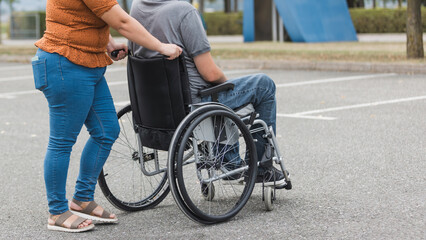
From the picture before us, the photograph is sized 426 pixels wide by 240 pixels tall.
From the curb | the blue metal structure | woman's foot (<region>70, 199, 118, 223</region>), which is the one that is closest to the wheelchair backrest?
woman's foot (<region>70, 199, 118, 223</region>)

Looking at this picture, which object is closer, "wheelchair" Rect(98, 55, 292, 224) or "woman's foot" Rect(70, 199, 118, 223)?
"wheelchair" Rect(98, 55, 292, 224)

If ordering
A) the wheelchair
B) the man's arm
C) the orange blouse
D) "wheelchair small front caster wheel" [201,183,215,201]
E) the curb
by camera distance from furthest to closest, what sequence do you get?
the curb → "wheelchair small front caster wheel" [201,183,215,201] → the man's arm → the wheelchair → the orange blouse

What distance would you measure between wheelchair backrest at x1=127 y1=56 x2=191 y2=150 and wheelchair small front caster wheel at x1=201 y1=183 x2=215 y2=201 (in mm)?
552

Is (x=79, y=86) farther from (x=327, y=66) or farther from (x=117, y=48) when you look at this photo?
(x=327, y=66)

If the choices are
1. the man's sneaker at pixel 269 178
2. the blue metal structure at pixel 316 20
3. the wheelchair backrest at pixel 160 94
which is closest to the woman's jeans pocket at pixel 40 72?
the wheelchair backrest at pixel 160 94

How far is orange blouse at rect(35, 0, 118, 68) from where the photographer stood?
154 inches

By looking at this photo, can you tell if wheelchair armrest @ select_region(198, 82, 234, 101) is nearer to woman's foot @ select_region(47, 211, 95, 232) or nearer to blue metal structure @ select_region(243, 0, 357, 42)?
woman's foot @ select_region(47, 211, 95, 232)

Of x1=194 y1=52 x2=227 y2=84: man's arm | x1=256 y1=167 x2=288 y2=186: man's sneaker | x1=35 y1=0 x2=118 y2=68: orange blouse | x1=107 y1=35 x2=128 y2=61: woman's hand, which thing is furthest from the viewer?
x1=256 y1=167 x2=288 y2=186: man's sneaker

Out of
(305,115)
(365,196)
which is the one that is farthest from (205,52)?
(305,115)

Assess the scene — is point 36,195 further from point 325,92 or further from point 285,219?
point 325,92

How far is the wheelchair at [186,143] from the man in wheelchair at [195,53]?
0.06 metres

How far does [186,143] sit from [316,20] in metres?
20.1

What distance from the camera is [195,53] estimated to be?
416 centimetres

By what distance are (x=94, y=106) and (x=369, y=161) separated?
263cm
